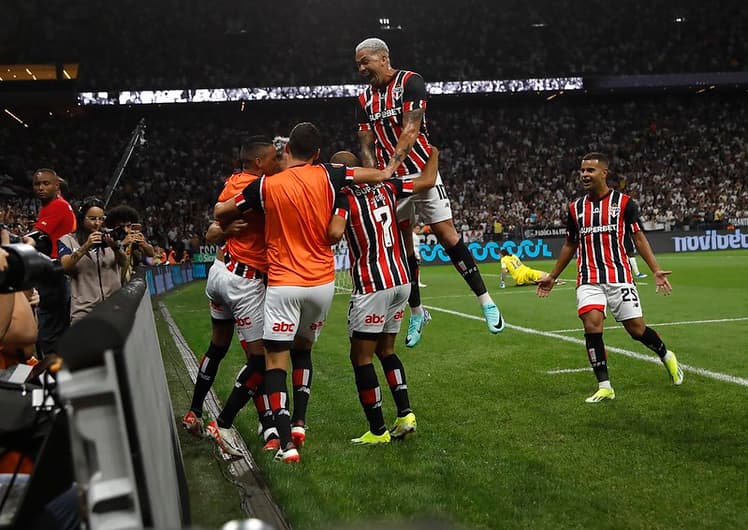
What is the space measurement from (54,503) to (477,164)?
134 feet

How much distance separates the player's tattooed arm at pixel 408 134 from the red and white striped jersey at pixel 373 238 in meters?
0.22

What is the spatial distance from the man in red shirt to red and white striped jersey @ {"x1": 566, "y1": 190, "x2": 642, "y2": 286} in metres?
4.91

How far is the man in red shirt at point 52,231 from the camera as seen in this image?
285 inches

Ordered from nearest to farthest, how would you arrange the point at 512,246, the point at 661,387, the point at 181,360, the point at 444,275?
the point at 661,387 < the point at 181,360 < the point at 444,275 < the point at 512,246

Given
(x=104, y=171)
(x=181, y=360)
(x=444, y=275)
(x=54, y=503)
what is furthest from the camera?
(x=104, y=171)

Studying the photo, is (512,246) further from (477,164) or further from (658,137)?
(658,137)

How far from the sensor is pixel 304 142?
4.96 metres

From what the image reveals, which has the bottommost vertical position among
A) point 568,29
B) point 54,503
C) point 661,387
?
point 661,387

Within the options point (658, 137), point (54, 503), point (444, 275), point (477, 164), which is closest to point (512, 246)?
point (444, 275)

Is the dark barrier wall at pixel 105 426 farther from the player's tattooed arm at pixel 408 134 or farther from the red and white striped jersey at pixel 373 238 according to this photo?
the player's tattooed arm at pixel 408 134

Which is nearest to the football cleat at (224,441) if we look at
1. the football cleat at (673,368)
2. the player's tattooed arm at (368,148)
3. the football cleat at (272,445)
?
the football cleat at (272,445)

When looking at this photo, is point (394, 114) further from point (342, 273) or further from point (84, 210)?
point (342, 273)

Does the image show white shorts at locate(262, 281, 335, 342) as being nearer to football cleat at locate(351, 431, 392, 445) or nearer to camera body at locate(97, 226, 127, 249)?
football cleat at locate(351, 431, 392, 445)

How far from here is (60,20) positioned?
3909cm
